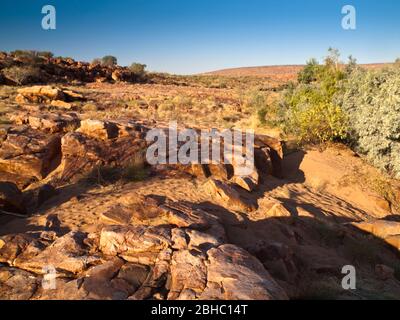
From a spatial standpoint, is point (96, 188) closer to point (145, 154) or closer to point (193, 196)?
point (145, 154)

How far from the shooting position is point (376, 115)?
9.88 meters

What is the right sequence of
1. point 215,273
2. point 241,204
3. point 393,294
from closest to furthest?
point 215,273 < point 393,294 < point 241,204

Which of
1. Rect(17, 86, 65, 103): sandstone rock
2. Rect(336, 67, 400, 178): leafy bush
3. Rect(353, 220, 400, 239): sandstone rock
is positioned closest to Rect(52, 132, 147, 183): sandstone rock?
Rect(353, 220, 400, 239): sandstone rock

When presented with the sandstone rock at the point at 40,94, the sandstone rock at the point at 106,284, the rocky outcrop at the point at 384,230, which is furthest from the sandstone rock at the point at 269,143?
the sandstone rock at the point at 40,94

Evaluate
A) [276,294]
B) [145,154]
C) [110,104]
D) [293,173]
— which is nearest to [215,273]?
[276,294]

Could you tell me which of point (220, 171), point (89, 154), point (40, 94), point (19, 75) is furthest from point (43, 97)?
point (220, 171)

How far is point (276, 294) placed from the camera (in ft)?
11.3

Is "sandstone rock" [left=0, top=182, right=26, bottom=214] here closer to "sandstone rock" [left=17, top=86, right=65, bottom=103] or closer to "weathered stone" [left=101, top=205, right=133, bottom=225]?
"weathered stone" [left=101, top=205, right=133, bottom=225]

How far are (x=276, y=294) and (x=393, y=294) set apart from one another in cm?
251

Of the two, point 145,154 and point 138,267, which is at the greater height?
point 145,154

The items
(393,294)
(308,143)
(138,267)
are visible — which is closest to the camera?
(138,267)

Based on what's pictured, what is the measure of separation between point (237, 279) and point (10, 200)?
4.46 metres

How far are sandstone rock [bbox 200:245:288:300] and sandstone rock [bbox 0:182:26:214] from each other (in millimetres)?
3886

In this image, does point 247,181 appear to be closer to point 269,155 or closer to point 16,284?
point 269,155
